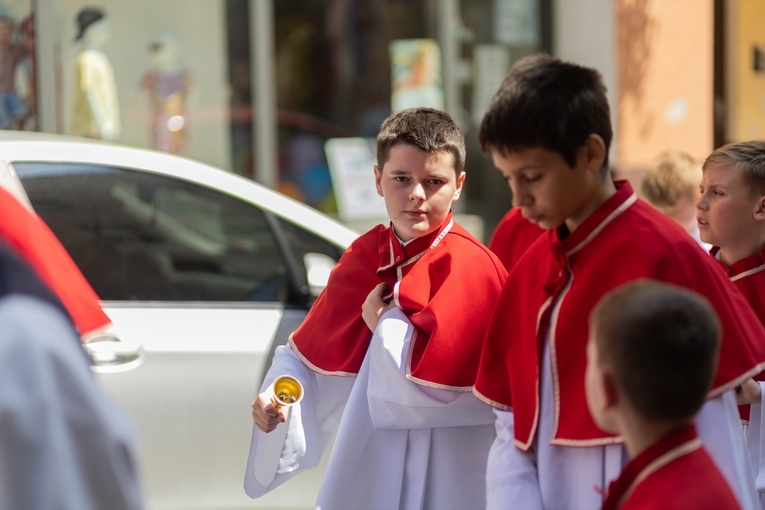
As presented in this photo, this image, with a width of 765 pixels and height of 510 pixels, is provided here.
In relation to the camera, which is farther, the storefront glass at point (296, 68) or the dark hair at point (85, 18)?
the storefront glass at point (296, 68)

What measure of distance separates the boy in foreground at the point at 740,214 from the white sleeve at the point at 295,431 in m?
1.08

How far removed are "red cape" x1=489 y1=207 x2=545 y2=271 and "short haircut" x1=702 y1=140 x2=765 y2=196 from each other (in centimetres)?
61

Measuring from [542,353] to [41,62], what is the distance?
7490 millimetres

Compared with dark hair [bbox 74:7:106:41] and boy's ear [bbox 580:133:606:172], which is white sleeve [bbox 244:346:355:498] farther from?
dark hair [bbox 74:7:106:41]

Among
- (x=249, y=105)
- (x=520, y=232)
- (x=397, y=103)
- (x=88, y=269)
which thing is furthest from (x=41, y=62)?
(x=520, y=232)

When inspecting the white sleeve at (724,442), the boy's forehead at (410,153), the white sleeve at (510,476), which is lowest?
the white sleeve at (510,476)

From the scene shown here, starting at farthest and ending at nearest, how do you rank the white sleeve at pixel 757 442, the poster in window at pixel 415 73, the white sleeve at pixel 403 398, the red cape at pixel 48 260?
the poster in window at pixel 415 73
the white sleeve at pixel 757 442
the white sleeve at pixel 403 398
the red cape at pixel 48 260

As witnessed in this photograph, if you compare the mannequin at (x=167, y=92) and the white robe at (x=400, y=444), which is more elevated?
the mannequin at (x=167, y=92)

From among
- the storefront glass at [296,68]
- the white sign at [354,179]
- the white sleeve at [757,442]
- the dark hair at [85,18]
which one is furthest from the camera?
the white sign at [354,179]

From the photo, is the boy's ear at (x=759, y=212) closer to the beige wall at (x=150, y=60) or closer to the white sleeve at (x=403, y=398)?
the white sleeve at (x=403, y=398)

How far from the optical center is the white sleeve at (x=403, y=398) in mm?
2811

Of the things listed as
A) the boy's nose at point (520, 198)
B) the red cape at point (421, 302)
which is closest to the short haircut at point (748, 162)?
the red cape at point (421, 302)

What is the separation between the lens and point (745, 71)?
10.2m

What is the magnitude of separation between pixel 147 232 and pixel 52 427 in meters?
3.14
